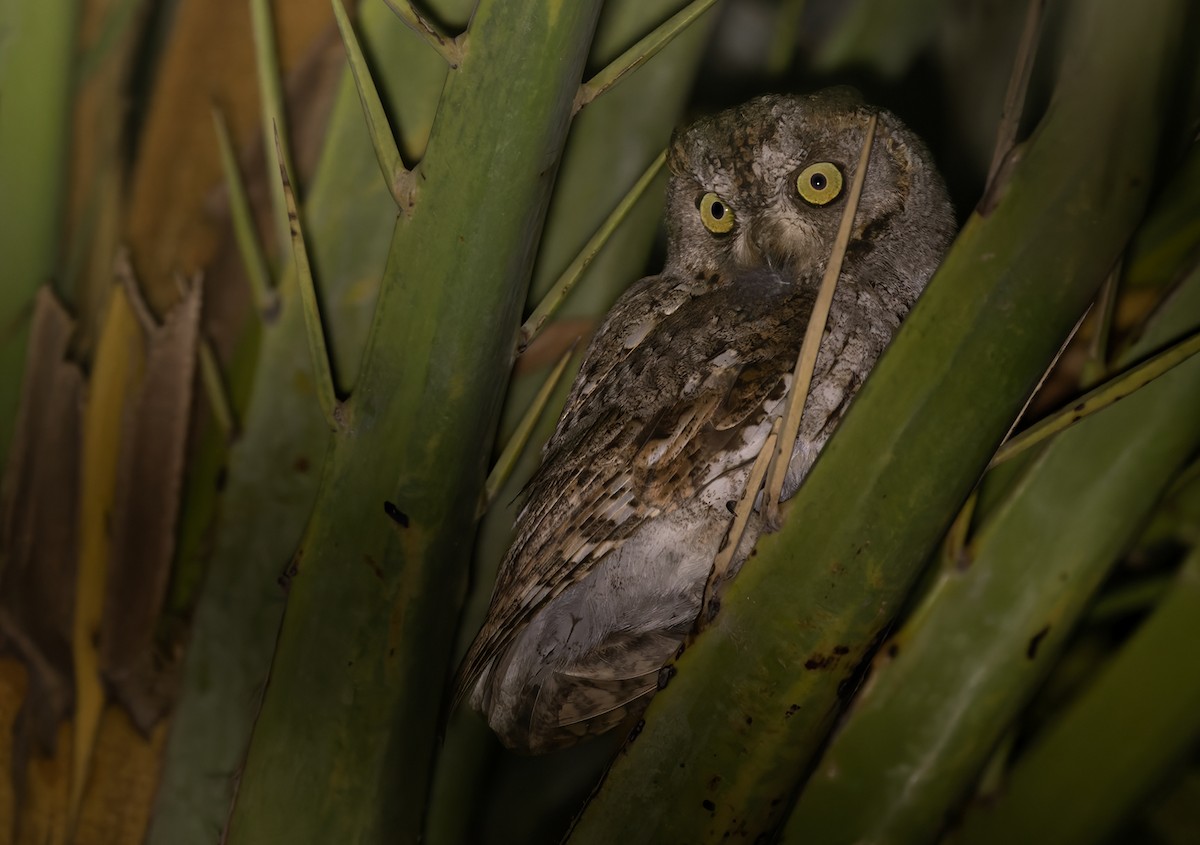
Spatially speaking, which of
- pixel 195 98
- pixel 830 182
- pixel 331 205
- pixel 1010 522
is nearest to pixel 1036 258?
pixel 1010 522

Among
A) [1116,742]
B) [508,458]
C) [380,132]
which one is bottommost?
[1116,742]

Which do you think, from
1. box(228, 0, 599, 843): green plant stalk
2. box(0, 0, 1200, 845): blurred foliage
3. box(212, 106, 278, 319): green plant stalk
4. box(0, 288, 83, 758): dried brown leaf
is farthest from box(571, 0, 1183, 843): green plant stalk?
box(0, 288, 83, 758): dried brown leaf

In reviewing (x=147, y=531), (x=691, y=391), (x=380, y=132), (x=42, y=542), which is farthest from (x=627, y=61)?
(x=42, y=542)

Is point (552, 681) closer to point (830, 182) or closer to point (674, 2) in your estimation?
point (830, 182)

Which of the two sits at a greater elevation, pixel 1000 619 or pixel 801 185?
pixel 801 185

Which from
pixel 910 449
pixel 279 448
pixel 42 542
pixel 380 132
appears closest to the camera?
pixel 910 449

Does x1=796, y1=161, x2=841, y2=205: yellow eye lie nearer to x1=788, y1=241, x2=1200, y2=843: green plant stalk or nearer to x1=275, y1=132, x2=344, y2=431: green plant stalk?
x1=788, y1=241, x2=1200, y2=843: green plant stalk

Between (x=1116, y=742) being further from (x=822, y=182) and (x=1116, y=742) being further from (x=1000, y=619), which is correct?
(x=822, y=182)

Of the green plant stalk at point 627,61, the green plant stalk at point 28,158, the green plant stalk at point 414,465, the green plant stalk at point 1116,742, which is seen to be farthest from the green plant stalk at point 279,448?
the green plant stalk at point 1116,742
